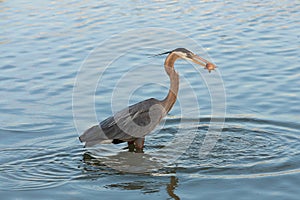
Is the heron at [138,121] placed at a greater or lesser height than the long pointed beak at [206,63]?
lesser

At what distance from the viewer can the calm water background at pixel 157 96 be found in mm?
7836

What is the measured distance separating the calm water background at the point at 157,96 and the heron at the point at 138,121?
10.8 inches

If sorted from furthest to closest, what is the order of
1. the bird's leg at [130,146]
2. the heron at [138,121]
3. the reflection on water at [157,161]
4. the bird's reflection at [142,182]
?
1. the bird's leg at [130,146]
2. the heron at [138,121]
3. the reflection on water at [157,161]
4. the bird's reflection at [142,182]

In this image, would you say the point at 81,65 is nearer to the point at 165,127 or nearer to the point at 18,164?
the point at 165,127

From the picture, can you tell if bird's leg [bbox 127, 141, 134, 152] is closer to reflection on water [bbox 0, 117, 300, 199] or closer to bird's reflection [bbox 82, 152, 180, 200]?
reflection on water [bbox 0, 117, 300, 199]

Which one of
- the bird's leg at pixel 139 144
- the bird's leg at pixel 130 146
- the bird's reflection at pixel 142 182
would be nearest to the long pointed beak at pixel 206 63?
the bird's leg at pixel 139 144

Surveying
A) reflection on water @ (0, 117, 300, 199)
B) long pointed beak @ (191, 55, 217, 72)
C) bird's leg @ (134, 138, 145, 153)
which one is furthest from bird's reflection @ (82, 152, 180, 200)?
long pointed beak @ (191, 55, 217, 72)

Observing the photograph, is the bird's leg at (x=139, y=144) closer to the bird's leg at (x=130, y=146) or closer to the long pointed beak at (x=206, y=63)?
the bird's leg at (x=130, y=146)

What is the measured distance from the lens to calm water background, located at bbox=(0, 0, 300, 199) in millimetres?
7836

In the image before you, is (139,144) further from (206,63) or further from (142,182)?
(206,63)

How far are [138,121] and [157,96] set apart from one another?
183 cm

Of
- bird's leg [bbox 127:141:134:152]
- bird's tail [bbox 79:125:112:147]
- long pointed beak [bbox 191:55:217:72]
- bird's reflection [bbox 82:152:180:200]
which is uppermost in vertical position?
long pointed beak [bbox 191:55:217:72]

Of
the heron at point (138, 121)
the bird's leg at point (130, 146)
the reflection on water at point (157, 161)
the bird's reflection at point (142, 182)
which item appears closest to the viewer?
the bird's reflection at point (142, 182)

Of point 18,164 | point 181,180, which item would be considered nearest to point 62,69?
point 18,164
